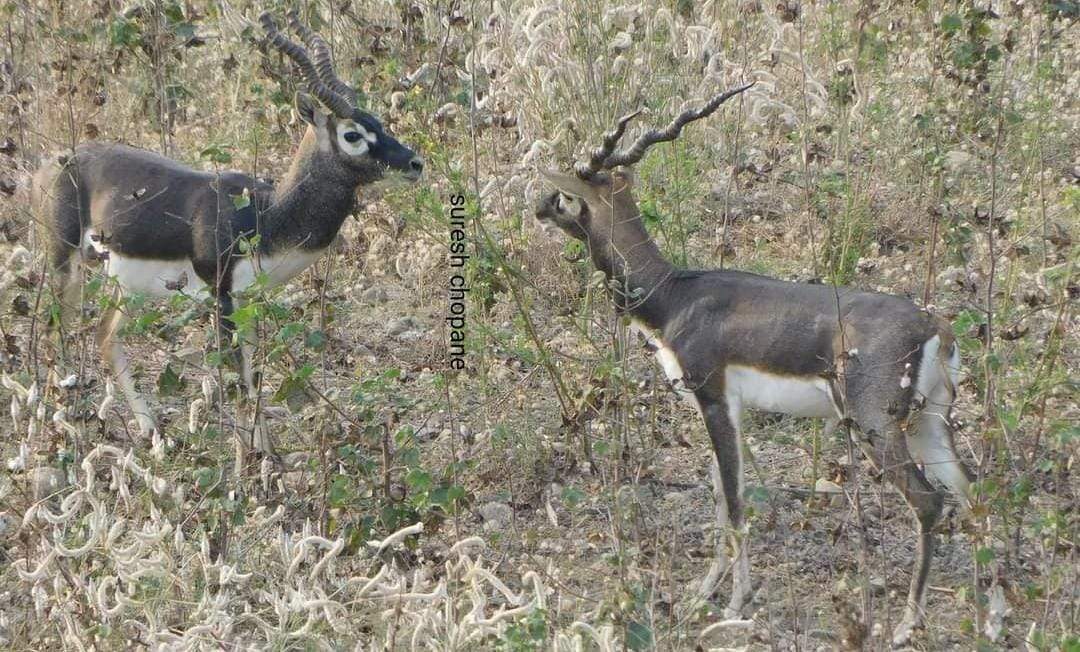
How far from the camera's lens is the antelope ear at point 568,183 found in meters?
5.77

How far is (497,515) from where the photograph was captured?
234 inches

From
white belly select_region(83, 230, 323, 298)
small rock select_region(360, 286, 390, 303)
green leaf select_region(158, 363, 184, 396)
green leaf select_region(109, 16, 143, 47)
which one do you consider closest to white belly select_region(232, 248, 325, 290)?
white belly select_region(83, 230, 323, 298)

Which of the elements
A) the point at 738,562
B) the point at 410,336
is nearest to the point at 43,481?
the point at 738,562

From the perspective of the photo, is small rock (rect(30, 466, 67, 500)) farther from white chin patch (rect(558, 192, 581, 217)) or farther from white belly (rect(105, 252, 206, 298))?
white chin patch (rect(558, 192, 581, 217))

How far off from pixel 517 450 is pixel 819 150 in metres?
1.98

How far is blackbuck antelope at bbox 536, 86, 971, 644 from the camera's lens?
5.01 metres

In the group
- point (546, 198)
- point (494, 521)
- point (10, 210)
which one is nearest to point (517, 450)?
point (494, 521)

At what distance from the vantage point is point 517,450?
6180 millimetres

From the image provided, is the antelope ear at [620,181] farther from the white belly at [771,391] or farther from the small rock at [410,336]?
the small rock at [410,336]

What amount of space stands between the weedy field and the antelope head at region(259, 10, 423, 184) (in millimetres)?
232

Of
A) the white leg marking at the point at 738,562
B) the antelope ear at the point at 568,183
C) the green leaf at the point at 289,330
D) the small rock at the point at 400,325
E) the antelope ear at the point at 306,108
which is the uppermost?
the antelope ear at the point at 306,108

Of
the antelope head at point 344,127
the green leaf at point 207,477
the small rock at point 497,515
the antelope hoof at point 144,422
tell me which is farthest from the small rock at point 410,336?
the green leaf at point 207,477

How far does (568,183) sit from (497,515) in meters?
1.35

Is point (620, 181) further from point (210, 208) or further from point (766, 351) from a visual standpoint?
point (210, 208)
